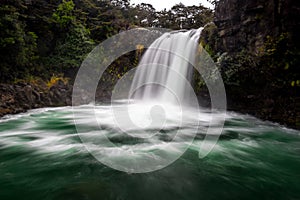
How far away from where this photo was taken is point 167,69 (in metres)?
11.3

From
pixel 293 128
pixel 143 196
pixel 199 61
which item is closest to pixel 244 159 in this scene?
pixel 143 196

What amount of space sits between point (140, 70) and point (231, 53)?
5.86 m

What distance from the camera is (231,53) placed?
8.84 metres

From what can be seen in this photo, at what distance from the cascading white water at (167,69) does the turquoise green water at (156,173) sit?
18.7ft

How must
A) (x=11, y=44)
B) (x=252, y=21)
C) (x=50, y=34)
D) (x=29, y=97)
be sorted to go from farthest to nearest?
(x=50, y=34)
(x=29, y=97)
(x=11, y=44)
(x=252, y=21)

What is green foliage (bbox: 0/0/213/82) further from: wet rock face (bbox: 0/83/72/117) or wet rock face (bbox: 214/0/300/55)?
wet rock face (bbox: 214/0/300/55)

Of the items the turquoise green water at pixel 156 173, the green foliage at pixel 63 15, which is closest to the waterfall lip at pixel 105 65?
the turquoise green water at pixel 156 173

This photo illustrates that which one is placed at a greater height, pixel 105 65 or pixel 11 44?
pixel 11 44

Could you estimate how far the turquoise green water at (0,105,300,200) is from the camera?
8.85 feet

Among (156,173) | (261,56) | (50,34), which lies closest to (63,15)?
(50,34)

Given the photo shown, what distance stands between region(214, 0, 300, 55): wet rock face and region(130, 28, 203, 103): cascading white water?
5.85 ft

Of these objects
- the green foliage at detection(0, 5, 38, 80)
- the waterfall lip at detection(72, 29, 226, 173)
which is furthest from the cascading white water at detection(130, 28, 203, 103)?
the green foliage at detection(0, 5, 38, 80)

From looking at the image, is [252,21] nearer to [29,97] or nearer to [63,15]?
[29,97]

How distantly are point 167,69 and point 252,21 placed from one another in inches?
183
